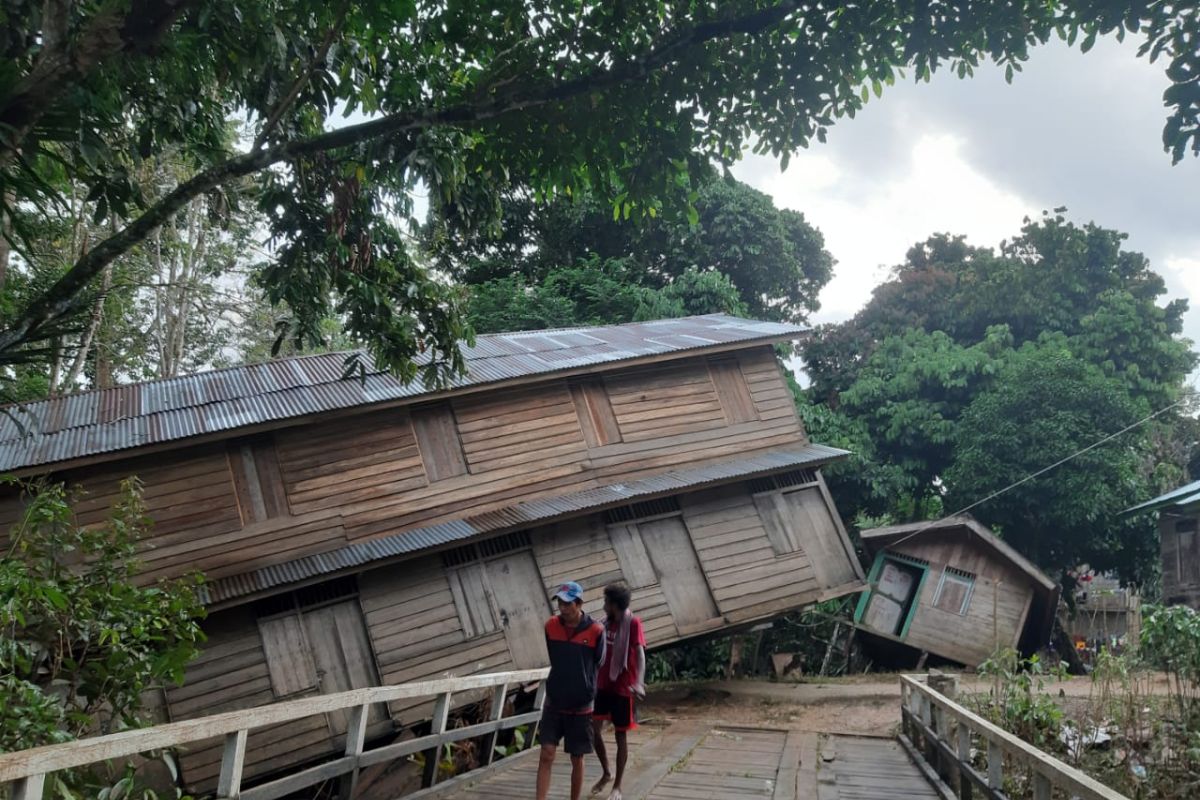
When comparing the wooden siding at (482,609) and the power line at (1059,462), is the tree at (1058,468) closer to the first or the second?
the power line at (1059,462)

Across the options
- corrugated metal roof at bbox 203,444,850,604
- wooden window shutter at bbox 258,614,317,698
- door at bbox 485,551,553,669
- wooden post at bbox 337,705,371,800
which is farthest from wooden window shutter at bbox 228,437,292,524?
wooden post at bbox 337,705,371,800

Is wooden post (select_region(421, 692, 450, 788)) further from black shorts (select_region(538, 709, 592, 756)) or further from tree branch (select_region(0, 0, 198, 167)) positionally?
tree branch (select_region(0, 0, 198, 167))

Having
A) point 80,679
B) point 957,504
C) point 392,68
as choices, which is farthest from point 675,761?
point 957,504

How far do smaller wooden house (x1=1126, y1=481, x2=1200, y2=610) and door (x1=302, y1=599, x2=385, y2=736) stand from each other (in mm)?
16074

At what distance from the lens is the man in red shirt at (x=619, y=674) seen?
572 centimetres

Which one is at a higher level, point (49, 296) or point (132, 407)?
point (132, 407)

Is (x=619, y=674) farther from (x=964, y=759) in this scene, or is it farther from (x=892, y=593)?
(x=892, y=593)

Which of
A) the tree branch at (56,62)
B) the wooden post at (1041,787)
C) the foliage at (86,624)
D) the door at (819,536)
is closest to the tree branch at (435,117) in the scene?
the tree branch at (56,62)

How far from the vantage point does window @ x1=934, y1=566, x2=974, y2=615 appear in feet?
55.5

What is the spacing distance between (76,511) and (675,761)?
8.59 metres

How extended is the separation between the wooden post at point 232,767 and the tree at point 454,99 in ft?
9.10

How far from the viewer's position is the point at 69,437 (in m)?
10.4

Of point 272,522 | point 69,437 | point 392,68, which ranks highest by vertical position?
point 392,68

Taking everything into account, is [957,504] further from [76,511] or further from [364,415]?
[76,511]
